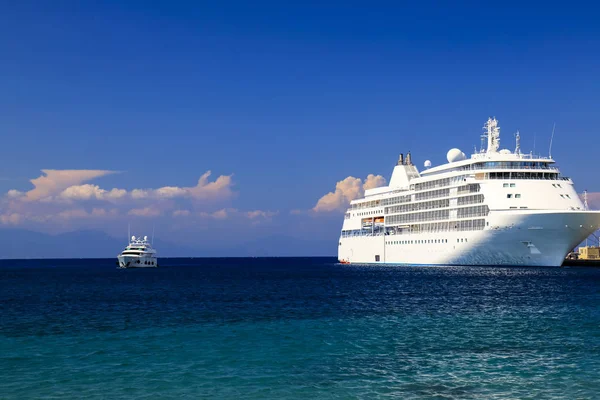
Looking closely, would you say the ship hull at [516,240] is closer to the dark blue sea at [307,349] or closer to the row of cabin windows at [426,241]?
the row of cabin windows at [426,241]

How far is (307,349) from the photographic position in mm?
29188

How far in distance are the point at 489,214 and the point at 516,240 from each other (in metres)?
5.39

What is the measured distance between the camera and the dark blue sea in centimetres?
2173

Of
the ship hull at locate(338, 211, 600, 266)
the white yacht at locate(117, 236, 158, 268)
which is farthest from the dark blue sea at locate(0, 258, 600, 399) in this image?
the white yacht at locate(117, 236, 158, 268)

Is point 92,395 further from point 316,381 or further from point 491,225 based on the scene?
point 491,225

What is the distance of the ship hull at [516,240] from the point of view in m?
82.8

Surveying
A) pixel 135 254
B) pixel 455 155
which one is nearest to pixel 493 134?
pixel 455 155

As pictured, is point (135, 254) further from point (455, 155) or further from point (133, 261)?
point (455, 155)

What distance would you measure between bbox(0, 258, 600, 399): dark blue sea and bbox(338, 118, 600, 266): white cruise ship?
3514 cm

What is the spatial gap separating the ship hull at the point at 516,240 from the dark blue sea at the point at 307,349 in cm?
3333

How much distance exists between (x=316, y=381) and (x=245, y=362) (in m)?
4.48

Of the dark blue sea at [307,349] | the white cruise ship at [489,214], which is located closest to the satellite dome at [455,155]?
the white cruise ship at [489,214]

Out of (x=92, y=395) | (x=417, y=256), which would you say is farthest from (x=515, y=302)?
(x=417, y=256)

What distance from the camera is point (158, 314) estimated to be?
143ft
